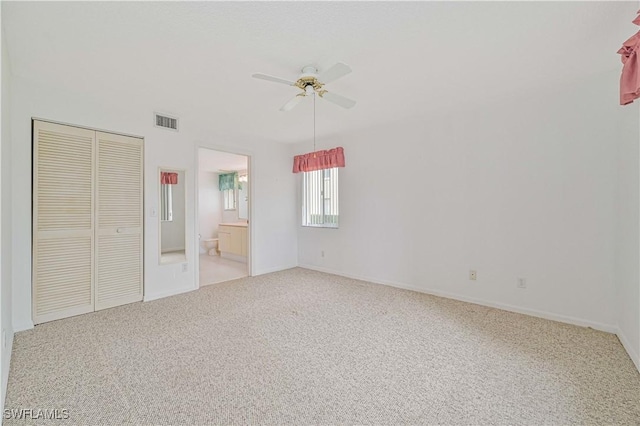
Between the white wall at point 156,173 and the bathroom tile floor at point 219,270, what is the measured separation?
444mm

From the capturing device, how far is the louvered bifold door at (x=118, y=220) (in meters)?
3.29

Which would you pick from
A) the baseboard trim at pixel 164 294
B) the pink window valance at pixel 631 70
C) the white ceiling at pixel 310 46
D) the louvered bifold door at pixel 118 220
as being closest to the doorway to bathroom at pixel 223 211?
the baseboard trim at pixel 164 294

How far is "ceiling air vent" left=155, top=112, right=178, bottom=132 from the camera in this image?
3.71 m

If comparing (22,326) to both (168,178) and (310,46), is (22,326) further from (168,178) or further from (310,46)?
(310,46)

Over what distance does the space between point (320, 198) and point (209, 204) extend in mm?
3847

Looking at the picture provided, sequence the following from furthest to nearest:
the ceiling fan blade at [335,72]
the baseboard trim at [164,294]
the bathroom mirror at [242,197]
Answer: the bathroom mirror at [242,197] → the baseboard trim at [164,294] → the ceiling fan blade at [335,72]

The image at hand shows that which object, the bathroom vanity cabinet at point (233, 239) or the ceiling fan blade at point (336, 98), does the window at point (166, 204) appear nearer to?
the bathroom vanity cabinet at point (233, 239)

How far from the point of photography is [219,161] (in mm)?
6375

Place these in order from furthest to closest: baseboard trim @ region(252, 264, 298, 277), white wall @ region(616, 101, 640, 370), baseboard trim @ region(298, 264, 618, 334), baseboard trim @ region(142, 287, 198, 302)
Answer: baseboard trim @ region(252, 264, 298, 277) < baseboard trim @ region(142, 287, 198, 302) < baseboard trim @ region(298, 264, 618, 334) < white wall @ region(616, 101, 640, 370)

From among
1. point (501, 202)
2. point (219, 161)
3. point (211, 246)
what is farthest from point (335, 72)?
point (211, 246)

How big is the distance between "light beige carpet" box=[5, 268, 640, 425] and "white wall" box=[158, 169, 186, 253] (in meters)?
0.91

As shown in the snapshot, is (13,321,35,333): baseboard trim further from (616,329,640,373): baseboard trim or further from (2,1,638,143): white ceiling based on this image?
(616,329,640,373): baseboard trim

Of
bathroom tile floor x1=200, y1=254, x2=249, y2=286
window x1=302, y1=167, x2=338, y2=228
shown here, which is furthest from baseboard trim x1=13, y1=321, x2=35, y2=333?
window x1=302, y1=167, x2=338, y2=228

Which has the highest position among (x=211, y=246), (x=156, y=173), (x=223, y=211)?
(x=156, y=173)
